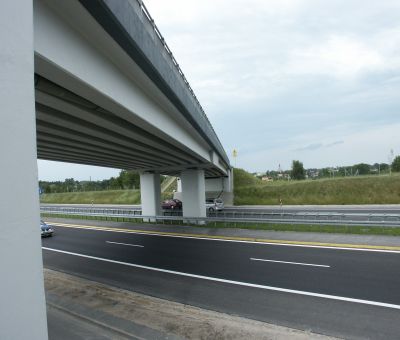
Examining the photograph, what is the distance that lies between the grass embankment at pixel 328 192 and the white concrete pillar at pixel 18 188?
39.9m

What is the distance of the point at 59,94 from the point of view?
830cm

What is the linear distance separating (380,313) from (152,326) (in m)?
5.67

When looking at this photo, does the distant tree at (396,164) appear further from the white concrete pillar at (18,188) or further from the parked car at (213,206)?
the white concrete pillar at (18,188)

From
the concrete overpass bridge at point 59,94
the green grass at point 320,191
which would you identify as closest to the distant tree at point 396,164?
the green grass at point 320,191

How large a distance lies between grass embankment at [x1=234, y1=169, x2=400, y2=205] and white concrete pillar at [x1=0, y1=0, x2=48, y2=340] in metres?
39.9

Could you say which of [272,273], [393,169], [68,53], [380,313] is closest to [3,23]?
[68,53]

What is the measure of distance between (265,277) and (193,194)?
1666cm

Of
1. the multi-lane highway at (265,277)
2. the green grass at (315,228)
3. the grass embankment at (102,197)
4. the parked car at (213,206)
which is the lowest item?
the multi-lane highway at (265,277)

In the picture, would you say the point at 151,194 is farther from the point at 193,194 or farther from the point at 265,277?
the point at 265,277

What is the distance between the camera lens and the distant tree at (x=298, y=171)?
202 ft

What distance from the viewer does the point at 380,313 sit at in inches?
342

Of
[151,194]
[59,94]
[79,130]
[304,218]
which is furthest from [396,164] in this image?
[59,94]

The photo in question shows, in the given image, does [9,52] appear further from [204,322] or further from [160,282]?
[160,282]

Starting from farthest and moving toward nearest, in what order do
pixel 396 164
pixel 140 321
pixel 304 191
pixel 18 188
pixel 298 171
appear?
pixel 298 171, pixel 396 164, pixel 304 191, pixel 140 321, pixel 18 188
